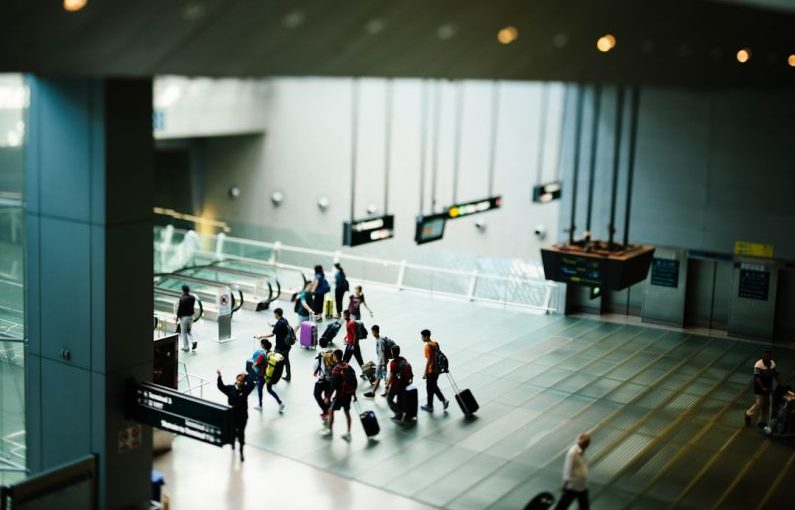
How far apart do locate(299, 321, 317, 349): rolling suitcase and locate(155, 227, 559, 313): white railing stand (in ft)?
15.0

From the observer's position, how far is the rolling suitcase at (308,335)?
18062mm

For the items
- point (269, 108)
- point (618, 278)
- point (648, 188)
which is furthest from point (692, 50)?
point (269, 108)

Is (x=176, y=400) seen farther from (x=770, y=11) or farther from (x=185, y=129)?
(x=185, y=129)

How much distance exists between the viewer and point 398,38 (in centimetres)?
→ 975

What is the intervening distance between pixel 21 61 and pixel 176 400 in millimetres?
4020

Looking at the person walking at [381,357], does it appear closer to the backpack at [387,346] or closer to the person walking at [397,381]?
the backpack at [387,346]

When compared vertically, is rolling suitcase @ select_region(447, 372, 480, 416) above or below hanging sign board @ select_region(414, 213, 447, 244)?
below

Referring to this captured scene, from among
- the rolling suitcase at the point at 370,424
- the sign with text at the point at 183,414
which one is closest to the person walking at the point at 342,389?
the rolling suitcase at the point at 370,424

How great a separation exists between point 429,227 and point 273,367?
455cm

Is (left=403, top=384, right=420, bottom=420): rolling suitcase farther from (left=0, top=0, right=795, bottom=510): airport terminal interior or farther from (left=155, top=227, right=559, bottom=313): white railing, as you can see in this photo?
(left=155, top=227, right=559, bottom=313): white railing

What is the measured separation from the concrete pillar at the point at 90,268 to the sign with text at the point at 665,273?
12856mm

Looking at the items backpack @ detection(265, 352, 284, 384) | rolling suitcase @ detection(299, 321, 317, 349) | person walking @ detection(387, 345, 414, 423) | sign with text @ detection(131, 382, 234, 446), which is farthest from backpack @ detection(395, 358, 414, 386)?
sign with text @ detection(131, 382, 234, 446)

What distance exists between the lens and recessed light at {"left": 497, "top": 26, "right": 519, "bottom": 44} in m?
10.2

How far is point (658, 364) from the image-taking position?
18.2 metres
